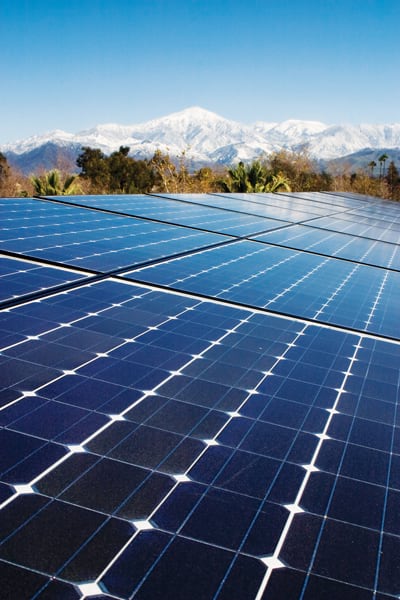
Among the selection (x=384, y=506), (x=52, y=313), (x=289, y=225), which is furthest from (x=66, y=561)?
(x=289, y=225)

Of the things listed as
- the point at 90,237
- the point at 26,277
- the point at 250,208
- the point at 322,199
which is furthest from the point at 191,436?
the point at 322,199

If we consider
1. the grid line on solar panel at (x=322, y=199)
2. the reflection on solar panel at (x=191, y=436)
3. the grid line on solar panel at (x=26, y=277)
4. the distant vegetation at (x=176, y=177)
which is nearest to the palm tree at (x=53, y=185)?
the distant vegetation at (x=176, y=177)

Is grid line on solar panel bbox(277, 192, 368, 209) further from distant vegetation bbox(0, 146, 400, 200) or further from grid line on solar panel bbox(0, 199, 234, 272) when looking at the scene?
grid line on solar panel bbox(0, 199, 234, 272)

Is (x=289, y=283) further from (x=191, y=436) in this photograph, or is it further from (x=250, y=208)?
(x=250, y=208)

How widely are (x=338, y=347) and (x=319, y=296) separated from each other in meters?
2.07

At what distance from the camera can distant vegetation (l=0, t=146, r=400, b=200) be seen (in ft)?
115


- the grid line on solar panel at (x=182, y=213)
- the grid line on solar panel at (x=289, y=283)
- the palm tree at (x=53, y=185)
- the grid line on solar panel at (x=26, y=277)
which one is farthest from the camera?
the palm tree at (x=53, y=185)

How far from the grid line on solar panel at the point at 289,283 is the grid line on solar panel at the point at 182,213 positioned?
7.58 feet

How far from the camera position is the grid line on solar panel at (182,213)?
12.3m

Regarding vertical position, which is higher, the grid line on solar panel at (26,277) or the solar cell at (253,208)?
the grid line on solar panel at (26,277)

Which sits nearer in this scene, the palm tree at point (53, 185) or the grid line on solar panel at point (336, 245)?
the grid line on solar panel at point (336, 245)

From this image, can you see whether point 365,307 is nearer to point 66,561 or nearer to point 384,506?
point 384,506

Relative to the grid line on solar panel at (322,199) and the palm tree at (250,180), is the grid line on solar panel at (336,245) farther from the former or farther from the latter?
the palm tree at (250,180)

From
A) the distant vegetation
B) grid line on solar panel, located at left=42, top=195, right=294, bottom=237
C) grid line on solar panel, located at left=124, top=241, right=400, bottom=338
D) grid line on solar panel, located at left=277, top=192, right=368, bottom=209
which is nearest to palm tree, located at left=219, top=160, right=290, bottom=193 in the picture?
the distant vegetation
